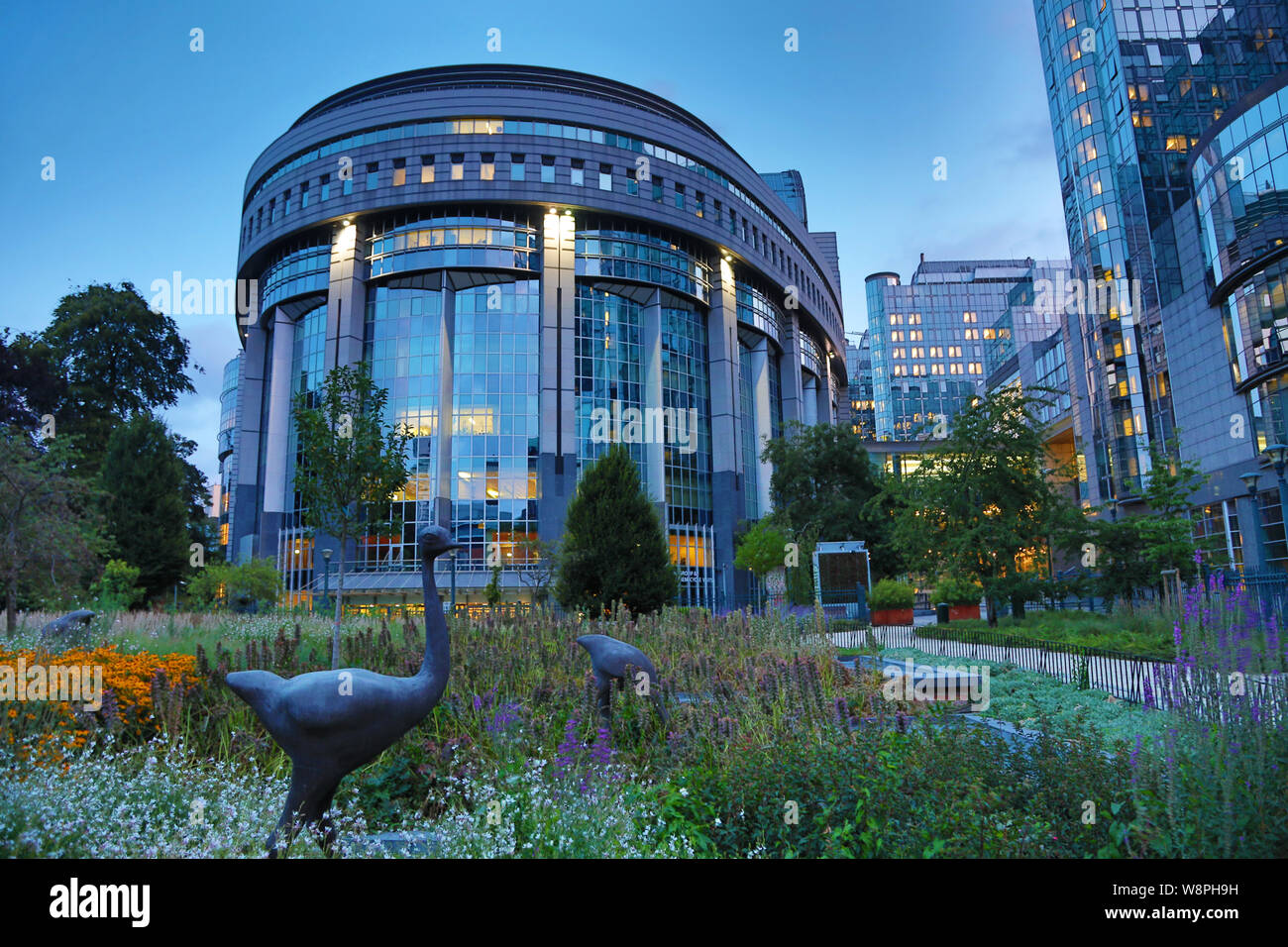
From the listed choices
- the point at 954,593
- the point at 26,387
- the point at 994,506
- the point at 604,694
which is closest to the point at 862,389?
the point at 954,593

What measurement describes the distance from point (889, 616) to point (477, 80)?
4701 centimetres

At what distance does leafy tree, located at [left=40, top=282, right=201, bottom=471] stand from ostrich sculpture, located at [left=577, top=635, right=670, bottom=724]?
36816mm

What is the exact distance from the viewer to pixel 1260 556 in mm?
31891

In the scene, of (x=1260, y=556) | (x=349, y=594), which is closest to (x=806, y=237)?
(x=1260, y=556)

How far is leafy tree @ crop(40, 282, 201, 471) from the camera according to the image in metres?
34.8

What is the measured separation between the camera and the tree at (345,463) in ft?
41.8

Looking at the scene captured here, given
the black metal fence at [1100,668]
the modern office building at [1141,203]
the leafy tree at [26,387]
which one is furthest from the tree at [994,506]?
the leafy tree at [26,387]

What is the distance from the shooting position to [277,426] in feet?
166

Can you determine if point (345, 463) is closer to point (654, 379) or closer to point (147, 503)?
point (147, 503)

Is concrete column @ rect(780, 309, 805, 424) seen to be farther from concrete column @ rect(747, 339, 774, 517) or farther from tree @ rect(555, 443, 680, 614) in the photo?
tree @ rect(555, 443, 680, 614)

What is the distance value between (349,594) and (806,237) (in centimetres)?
5036

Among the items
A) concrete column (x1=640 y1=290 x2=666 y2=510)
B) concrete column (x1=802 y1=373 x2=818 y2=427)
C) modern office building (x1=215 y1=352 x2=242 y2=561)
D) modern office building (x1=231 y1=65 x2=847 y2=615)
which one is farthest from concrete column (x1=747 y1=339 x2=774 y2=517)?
modern office building (x1=215 y1=352 x2=242 y2=561)

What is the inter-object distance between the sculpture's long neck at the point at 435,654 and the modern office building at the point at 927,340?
482 feet

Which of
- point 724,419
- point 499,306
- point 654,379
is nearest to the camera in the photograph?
point 499,306
